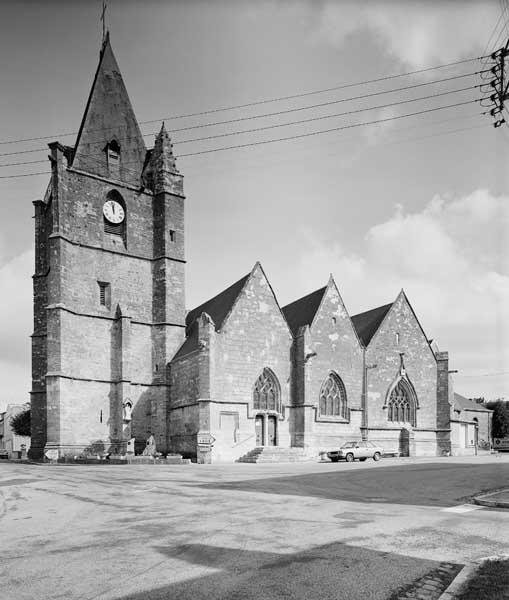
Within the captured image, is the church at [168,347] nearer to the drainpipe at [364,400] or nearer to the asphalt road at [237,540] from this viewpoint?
the drainpipe at [364,400]

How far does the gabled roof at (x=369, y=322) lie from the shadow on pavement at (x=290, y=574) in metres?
34.1

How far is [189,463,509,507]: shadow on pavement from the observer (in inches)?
575

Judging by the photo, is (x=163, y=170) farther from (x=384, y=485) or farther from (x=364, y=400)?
(x=384, y=485)

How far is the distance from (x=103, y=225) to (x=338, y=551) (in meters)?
34.1

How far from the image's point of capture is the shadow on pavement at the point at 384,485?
1461 cm

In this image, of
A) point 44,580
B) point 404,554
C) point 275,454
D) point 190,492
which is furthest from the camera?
point 275,454

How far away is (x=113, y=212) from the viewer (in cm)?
3997

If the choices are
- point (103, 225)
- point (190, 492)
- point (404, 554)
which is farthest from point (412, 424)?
point (404, 554)

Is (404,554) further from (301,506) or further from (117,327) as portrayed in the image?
(117,327)

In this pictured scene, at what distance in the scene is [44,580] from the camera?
6.86 m

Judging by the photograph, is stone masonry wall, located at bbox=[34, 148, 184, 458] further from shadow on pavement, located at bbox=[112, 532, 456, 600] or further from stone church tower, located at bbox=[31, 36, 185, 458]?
shadow on pavement, located at bbox=[112, 532, 456, 600]

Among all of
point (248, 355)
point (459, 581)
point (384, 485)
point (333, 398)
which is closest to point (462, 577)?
point (459, 581)

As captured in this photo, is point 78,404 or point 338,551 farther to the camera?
point 78,404

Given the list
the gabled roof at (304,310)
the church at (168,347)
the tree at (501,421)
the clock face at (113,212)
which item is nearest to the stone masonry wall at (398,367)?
the church at (168,347)
